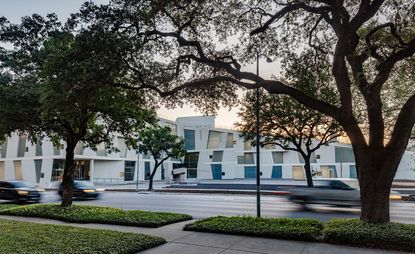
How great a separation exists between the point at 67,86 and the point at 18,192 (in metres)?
14.6

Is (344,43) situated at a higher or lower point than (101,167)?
higher

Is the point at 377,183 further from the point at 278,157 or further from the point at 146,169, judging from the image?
the point at 146,169

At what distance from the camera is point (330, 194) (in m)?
17.6

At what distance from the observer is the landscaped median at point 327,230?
29.0 ft

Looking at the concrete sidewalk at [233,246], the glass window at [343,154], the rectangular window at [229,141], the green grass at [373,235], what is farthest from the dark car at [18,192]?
the glass window at [343,154]

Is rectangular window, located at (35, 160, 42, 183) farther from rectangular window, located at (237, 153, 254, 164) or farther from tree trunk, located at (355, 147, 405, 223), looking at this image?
tree trunk, located at (355, 147, 405, 223)

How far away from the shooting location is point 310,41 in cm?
1338

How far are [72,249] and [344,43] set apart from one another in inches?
367

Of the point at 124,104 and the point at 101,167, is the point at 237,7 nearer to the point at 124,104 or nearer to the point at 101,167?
the point at 124,104

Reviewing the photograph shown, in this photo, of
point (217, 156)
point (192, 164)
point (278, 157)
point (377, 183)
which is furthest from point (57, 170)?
point (377, 183)

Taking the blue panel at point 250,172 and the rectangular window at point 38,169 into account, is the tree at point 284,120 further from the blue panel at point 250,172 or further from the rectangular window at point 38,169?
the blue panel at point 250,172

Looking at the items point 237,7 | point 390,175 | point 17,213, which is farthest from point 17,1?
point 390,175

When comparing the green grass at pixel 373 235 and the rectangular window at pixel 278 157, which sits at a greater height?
the rectangular window at pixel 278 157

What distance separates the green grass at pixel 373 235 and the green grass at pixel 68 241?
186 inches
